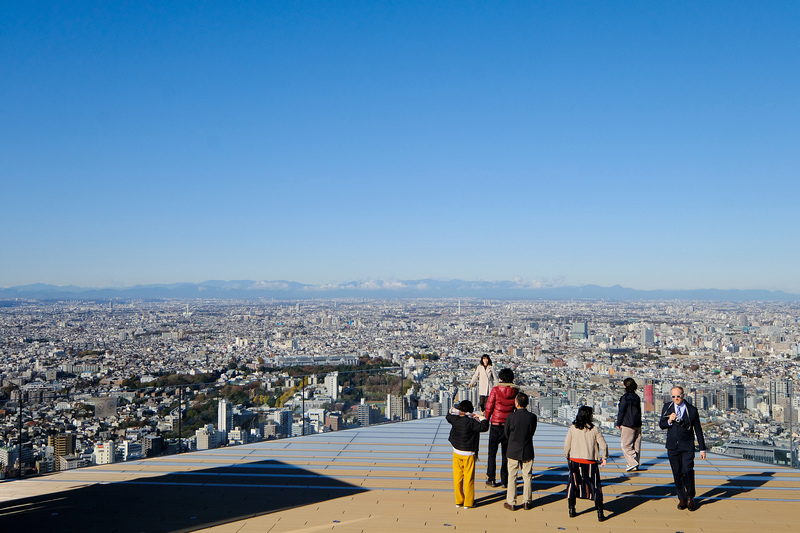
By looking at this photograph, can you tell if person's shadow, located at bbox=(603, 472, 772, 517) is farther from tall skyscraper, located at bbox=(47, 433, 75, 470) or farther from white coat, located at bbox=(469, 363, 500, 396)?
tall skyscraper, located at bbox=(47, 433, 75, 470)

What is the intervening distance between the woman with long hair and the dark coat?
1.19 feet

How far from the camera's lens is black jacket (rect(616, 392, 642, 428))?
25.0 feet

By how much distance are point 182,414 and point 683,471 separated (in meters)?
6.67

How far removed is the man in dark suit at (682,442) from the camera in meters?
6.23

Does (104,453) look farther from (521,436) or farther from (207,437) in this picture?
(521,436)

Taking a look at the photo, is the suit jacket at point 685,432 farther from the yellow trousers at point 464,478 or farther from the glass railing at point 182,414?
the glass railing at point 182,414

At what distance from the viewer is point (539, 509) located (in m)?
6.24

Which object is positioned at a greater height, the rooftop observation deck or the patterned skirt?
the patterned skirt

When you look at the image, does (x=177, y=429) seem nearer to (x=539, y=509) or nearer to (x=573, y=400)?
(x=539, y=509)

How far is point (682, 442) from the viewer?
625cm

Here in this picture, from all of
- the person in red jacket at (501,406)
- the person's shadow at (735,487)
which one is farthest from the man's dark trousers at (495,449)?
the person's shadow at (735,487)

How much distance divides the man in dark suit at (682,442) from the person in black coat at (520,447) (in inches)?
56.4

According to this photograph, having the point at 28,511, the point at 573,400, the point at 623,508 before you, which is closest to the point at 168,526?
the point at 28,511

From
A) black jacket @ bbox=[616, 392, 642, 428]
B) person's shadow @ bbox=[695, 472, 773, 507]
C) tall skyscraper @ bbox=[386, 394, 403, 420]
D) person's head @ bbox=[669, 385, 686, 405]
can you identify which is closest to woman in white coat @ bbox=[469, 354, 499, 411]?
black jacket @ bbox=[616, 392, 642, 428]
